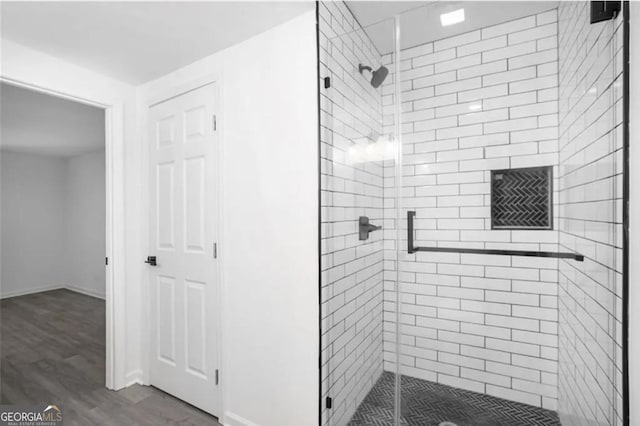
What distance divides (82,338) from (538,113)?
455 centimetres

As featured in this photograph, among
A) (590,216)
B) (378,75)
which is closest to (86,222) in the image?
(378,75)

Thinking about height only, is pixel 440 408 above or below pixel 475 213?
below

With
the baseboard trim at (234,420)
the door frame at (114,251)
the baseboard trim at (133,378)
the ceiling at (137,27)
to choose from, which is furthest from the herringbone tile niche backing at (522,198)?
the baseboard trim at (133,378)

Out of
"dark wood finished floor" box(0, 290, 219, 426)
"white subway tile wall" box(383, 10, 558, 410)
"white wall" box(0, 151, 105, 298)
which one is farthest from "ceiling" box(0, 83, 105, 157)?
"white subway tile wall" box(383, 10, 558, 410)

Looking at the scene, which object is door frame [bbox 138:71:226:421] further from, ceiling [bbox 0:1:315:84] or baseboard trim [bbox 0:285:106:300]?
baseboard trim [bbox 0:285:106:300]

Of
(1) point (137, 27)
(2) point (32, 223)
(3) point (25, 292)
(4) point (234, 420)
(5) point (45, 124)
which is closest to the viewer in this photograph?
(1) point (137, 27)

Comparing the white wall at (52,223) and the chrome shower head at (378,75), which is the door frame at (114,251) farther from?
the white wall at (52,223)

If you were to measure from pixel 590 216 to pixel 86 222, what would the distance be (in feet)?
23.4

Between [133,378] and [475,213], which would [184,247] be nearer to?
[133,378]

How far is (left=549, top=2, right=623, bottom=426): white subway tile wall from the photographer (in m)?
0.92

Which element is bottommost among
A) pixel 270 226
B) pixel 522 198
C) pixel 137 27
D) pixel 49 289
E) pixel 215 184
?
pixel 49 289

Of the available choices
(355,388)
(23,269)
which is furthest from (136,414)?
(23,269)

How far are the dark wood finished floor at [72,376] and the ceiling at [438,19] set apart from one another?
2425mm

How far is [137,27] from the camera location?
5.90ft
